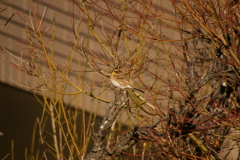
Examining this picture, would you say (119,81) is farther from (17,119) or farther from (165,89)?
(17,119)

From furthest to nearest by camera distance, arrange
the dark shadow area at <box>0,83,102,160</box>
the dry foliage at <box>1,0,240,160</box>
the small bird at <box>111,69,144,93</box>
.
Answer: the dark shadow area at <box>0,83,102,160</box> → the small bird at <box>111,69,144,93</box> → the dry foliage at <box>1,0,240,160</box>

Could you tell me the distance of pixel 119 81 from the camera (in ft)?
13.4

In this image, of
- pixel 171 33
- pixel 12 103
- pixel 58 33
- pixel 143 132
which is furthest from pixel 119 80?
pixel 12 103

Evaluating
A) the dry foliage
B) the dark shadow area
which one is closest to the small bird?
the dry foliage

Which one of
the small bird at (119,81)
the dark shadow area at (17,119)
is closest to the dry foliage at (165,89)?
Result: the small bird at (119,81)

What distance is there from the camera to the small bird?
4.01 m

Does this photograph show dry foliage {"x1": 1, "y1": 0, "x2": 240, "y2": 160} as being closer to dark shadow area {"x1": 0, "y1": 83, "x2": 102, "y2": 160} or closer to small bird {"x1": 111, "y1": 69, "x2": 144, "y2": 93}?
small bird {"x1": 111, "y1": 69, "x2": 144, "y2": 93}

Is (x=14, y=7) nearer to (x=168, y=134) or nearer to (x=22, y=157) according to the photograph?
(x=22, y=157)

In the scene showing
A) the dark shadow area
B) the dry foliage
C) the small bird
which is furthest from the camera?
the dark shadow area

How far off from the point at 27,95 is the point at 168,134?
5.28m

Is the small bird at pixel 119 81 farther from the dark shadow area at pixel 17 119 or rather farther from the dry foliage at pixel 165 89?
the dark shadow area at pixel 17 119

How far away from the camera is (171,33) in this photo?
22.0 feet

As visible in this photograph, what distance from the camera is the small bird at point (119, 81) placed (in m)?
4.01

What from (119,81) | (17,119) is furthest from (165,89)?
(17,119)
